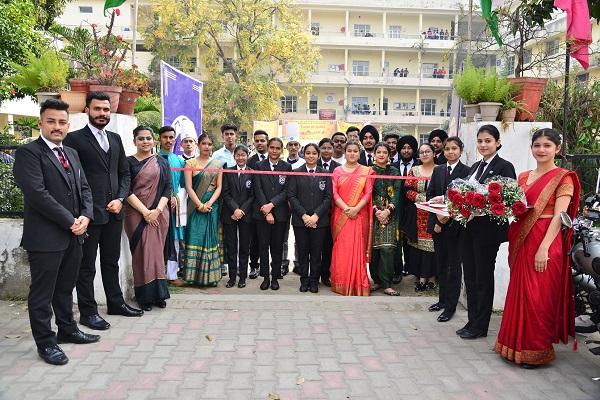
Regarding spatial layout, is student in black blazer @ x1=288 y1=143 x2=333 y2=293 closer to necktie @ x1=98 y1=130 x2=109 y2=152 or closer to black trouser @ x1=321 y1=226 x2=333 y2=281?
black trouser @ x1=321 y1=226 x2=333 y2=281

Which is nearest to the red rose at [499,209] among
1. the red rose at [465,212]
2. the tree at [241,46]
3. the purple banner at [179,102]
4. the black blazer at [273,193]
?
the red rose at [465,212]

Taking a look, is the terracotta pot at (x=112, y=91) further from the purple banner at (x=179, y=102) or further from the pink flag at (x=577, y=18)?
the pink flag at (x=577, y=18)

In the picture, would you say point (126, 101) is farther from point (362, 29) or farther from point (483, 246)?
point (362, 29)

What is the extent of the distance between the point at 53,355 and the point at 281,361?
1.72m

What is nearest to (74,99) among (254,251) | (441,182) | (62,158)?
(62,158)

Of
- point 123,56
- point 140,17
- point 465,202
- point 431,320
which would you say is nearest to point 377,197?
point 431,320

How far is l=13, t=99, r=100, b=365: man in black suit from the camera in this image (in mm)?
3689

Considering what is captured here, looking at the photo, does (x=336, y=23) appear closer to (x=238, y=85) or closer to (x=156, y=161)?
(x=238, y=85)

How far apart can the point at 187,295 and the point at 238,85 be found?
2125cm

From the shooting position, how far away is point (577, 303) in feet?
15.1

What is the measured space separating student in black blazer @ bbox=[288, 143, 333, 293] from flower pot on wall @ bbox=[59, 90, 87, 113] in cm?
246

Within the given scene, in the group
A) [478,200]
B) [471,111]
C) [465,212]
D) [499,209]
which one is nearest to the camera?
[499,209]

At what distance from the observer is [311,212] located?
6.06 meters

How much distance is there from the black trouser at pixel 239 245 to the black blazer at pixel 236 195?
9 cm
